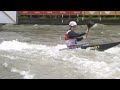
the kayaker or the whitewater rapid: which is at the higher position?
the kayaker

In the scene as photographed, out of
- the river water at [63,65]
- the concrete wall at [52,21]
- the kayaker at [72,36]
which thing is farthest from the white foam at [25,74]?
the concrete wall at [52,21]

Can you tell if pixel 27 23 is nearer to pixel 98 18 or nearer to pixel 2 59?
pixel 98 18

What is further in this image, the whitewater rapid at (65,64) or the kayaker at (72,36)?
the kayaker at (72,36)

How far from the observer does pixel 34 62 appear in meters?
9.63

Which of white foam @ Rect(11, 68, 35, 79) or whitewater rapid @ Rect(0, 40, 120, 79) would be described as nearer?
white foam @ Rect(11, 68, 35, 79)

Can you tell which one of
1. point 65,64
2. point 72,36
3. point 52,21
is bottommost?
point 65,64

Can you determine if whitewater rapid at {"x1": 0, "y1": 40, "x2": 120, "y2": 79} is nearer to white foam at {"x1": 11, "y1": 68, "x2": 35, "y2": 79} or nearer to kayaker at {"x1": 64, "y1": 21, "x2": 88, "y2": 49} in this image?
white foam at {"x1": 11, "y1": 68, "x2": 35, "y2": 79}

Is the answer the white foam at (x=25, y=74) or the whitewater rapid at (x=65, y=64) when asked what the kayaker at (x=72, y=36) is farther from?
the white foam at (x=25, y=74)

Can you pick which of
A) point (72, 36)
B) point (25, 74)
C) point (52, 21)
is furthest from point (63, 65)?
point (52, 21)

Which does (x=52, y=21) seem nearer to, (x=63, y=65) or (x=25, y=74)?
(x=63, y=65)

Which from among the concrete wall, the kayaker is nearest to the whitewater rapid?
the kayaker
